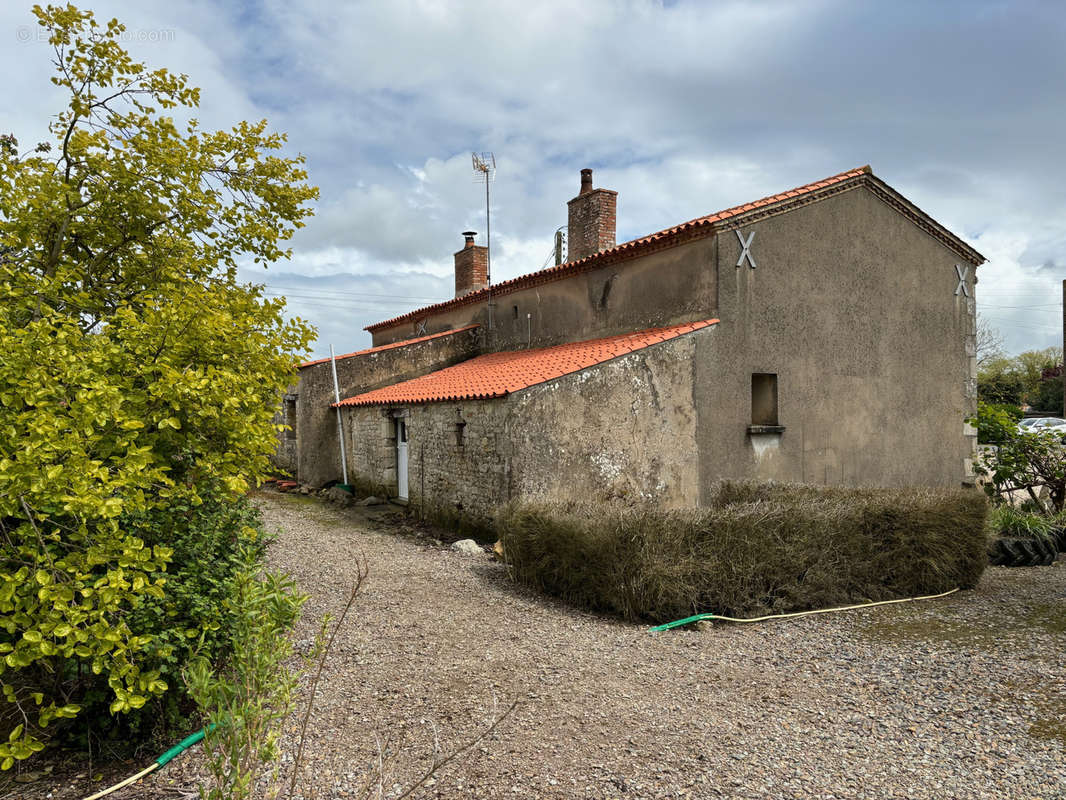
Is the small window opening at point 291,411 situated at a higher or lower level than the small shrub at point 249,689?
higher

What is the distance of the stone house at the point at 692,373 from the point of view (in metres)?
10.6

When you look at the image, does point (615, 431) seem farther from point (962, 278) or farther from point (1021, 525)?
point (962, 278)

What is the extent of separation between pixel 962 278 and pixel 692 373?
853cm

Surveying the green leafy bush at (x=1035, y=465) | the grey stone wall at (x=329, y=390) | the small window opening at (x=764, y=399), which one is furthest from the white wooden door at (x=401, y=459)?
the green leafy bush at (x=1035, y=465)

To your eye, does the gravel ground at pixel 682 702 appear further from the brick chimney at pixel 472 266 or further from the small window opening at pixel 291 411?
the brick chimney at pixel 472 266

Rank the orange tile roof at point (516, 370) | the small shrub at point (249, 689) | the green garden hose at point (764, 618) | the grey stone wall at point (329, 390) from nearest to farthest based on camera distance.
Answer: the small shrub at point (249, 689), the green garden hose at point (764, 618), the orange tile roof at point (516, 370), the grey stone wall at point (329, 390)

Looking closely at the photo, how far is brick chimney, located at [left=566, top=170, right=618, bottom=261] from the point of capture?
17.0m

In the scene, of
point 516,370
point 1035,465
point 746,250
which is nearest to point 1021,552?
point 1035,465

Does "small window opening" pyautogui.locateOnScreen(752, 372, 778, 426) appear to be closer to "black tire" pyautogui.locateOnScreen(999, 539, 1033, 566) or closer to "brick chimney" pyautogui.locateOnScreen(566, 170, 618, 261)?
"black tire" pyautogui.locateOnScreen(999, 539, 1033, 566)

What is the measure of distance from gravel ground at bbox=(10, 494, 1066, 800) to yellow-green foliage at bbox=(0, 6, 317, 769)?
110 centimetres

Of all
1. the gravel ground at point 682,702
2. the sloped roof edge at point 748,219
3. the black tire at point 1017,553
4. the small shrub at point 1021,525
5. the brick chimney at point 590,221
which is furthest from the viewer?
the brick chimney at point 590,221

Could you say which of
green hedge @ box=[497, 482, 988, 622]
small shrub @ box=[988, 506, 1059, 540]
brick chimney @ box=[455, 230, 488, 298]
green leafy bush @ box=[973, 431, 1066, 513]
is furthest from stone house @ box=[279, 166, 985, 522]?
brick chimney @ box=[455, 230, 488, 298]

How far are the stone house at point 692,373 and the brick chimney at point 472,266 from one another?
5.08m

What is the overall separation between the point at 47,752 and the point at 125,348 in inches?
97.2
